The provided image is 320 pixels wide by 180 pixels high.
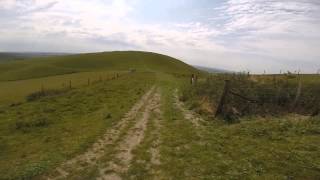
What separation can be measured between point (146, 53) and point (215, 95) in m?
128

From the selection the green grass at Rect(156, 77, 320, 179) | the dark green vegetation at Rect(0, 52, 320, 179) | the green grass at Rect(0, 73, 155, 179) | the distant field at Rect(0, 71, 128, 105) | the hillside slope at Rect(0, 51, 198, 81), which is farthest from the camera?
the hillside slope at Rect(0, 51, 198, 81)

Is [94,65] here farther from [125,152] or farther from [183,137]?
[125,152]

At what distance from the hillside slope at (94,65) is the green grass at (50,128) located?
7712cm

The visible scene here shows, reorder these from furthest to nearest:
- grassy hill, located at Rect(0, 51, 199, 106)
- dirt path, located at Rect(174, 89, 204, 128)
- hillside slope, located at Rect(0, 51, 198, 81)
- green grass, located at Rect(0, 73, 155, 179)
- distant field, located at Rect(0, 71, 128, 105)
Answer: hillside slope, located at Rect(0, 51, 198, 81) → grassy hill, located at Rect(0, 51, 199, 106) → distant field, located at Rect(0, 71, 128, 105) → dirt path, located at Rect(174, 89, 204, 128) → green grass, located at Rect(0, 73, 155, 179)

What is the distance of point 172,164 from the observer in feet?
47.5

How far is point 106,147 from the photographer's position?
57.1 ft

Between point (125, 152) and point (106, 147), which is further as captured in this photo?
point (106, 147)

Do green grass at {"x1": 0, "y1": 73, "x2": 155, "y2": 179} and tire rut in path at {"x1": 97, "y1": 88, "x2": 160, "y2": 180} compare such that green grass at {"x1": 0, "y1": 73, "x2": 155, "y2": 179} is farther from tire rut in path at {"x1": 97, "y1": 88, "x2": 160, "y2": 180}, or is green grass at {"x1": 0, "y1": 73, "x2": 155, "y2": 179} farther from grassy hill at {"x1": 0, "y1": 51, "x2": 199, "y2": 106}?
grassy hill at {"x1": 0, "y1": 51, "x2": 199, "y2": 106}

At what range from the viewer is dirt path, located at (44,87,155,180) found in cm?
1418

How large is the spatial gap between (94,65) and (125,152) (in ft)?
384

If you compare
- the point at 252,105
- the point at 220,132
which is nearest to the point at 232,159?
the point at 220,132

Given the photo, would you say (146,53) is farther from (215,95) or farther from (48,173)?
(48,173)

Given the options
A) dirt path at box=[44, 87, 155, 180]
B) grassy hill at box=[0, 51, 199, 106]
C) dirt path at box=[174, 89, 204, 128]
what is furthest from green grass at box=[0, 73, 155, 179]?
grassy hill at box=[0, 51, 199, 106]

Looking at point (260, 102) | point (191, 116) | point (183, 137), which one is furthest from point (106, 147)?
point (260, 102)
